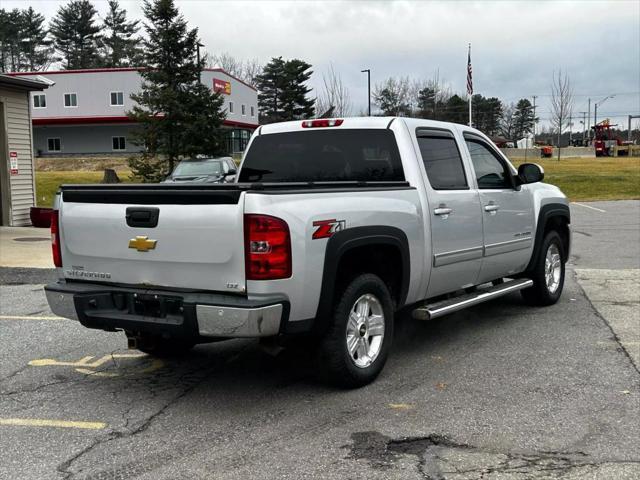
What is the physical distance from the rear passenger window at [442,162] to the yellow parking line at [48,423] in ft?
10.3

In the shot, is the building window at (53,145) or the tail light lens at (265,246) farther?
the building window at (53,145)

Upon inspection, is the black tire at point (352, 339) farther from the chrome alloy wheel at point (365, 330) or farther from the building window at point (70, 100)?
the building window at point (70, 100)

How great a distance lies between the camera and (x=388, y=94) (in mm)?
43406

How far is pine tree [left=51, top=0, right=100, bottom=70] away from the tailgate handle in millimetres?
86993

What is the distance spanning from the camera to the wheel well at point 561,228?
25.2 ft

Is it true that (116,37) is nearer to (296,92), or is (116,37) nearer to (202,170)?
(296,92)

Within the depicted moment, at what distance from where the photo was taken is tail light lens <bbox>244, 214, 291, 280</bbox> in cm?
407

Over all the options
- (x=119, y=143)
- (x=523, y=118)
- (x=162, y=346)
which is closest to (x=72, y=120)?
(x=119, y=143)

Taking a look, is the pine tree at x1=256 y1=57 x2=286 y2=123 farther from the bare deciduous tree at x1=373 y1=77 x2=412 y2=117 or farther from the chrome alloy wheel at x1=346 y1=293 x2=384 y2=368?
the chrome alloy wheel at x1=346 y1=293 x2=384 y2=368

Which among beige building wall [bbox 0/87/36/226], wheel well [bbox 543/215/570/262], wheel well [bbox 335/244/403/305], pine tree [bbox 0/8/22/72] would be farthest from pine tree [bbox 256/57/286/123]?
wheel well [bbox 335/244/403/305]

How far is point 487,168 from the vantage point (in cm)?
659

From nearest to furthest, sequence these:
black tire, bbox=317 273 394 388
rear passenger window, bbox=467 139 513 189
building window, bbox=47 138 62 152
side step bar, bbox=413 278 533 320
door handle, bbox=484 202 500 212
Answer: black tire, bbox=317 273 394 388 < side step bar, bbox=413 278 533 320 < door handle, bbox=484 202 500 212 < rear passenger window, bbox=467 139 513 189 < building window, bbox=47 138 62 152

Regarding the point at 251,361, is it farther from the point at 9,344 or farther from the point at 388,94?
the point at 388,94

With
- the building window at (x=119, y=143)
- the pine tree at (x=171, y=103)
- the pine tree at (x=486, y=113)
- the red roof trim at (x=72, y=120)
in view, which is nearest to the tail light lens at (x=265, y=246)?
the pine tree at (x=171, y=103)
